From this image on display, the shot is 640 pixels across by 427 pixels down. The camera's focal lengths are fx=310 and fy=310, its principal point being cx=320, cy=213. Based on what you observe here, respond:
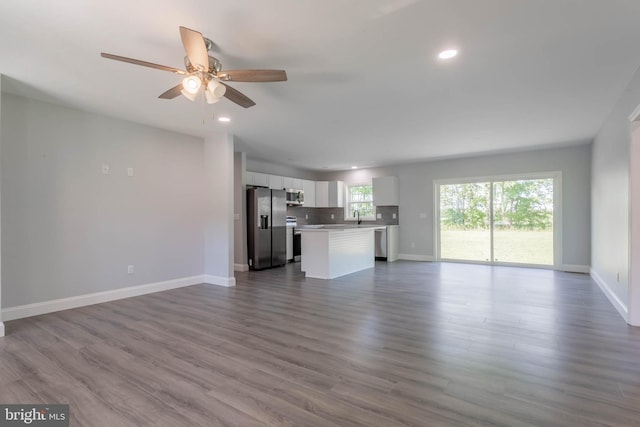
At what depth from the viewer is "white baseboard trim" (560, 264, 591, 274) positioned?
6.15 meters

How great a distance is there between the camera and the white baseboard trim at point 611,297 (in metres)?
3.43

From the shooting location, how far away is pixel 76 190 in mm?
4035

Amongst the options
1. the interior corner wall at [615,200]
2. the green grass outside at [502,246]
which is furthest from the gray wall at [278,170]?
the interior corner wall at [615,200]

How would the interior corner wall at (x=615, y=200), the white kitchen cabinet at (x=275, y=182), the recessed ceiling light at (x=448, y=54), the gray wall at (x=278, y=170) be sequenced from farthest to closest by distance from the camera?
the gray wall at (x=278, y=170)
the white kitchen cabinet at (x=275, y=182)
the interior corner wall at (x=615, y=200)
the recessed ceiling light at (x=448, y=54)

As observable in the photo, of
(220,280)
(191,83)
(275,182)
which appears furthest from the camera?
(275,182)

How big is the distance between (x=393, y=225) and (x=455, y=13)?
21.0 feet

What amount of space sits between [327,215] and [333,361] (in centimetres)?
716

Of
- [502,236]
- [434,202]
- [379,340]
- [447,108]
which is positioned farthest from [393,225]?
[379,340]

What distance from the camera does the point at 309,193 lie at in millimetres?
8812

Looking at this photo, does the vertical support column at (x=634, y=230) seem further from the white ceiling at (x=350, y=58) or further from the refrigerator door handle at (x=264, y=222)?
the refrigerator door handle at (x=264, y=222)

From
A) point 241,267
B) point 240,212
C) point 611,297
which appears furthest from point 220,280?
point 611,297

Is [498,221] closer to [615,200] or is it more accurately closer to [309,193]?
[615,200]

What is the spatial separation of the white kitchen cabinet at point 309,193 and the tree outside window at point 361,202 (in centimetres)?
108

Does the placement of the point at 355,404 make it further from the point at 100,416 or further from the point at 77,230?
the point at 77,230
